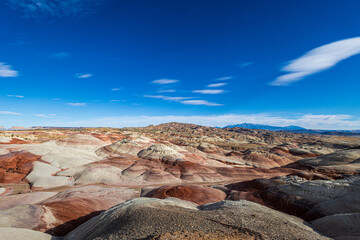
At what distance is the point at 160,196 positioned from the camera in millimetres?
28859

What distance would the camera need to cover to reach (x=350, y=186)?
21.4 m

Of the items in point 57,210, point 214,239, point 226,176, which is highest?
point 214,239

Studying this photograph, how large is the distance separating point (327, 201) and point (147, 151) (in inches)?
2040

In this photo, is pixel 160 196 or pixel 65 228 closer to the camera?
pixel 65 228

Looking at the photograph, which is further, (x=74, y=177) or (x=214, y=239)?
(x=74, y=177)

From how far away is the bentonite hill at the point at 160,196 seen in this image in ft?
41.1

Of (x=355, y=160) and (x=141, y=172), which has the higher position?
(x=355, y=160)

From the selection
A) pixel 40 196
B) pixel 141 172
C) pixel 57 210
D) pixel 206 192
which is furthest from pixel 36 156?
pixel 206 192

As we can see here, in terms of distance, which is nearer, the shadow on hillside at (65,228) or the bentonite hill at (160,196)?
the bentonite hill at (160,196)

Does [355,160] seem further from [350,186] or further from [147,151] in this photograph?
[147,151]

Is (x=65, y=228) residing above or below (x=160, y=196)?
above

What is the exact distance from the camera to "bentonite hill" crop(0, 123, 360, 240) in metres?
12.5

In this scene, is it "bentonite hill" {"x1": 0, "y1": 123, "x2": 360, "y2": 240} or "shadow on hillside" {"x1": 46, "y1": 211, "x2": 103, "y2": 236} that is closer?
"bentonite hill" {"x1": 0, "y1": 123, "x2": 360, "y2": 240}

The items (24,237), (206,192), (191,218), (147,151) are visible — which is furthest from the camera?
(147,151)
